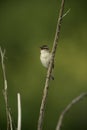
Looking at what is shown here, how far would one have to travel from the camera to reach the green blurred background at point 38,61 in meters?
10.2

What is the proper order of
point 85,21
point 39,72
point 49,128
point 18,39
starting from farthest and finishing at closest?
point 85,21
point 18,39
point 39,72
point 49,128

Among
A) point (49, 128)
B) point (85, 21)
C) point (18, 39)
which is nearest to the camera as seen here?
point (49, 128)

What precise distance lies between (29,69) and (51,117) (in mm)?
1079

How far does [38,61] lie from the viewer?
1030 centimetres

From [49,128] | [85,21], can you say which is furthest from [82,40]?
[49,128]

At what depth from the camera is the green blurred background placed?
10.2 m

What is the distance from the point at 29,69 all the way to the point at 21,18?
1.41 metres

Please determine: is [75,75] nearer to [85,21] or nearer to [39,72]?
[39,72]

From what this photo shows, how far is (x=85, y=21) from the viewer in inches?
475

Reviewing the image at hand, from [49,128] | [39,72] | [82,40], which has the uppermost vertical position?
[82,40]

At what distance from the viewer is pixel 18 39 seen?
11250 mm

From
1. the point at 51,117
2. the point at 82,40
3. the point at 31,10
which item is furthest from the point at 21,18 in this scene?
the point at 51,117

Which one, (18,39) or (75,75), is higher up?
(18,39)

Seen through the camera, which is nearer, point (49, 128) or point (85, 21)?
point (49, 128)
